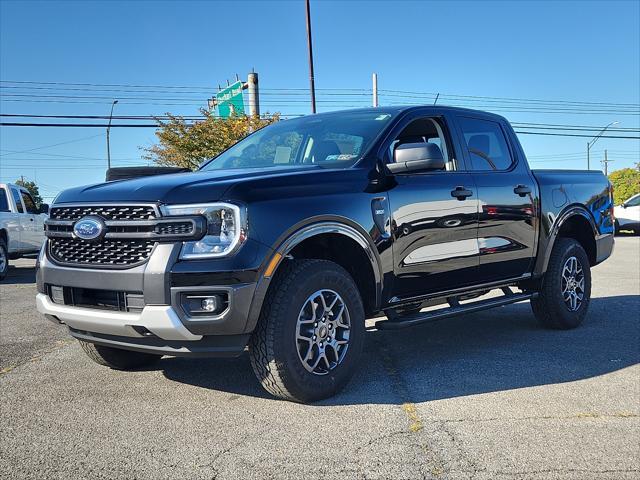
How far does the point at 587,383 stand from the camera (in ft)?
14.3

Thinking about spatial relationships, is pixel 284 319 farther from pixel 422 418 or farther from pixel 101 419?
pixel 101 419

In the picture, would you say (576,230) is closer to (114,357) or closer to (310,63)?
(114,357)

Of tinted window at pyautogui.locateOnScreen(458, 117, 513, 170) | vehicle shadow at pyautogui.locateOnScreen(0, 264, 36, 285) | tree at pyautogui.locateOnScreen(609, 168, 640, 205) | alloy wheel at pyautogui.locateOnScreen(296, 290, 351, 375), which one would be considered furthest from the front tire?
tree at pyautogui.locateOnScreen(609, 168, 640, 205)

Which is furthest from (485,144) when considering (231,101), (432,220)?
(231,101)

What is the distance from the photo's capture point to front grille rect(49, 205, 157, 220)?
142 inches

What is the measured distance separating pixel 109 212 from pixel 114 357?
1.44 meters

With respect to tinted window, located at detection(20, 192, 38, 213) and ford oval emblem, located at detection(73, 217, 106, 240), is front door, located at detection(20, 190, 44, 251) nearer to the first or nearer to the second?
tinted window, located at detection(20, 192, 38, 213)

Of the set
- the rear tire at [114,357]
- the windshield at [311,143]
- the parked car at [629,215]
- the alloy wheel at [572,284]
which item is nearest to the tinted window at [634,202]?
the parked car at [629,215]

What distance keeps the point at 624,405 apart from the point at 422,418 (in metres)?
1.29

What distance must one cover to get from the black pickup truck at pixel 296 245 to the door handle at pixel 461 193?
15 millimetres

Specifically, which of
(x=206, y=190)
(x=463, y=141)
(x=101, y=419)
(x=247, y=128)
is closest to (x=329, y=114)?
(x=463, y=141)

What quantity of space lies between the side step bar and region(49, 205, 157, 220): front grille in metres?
1.76

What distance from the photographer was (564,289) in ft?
20.4

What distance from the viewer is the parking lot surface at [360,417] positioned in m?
3.01
